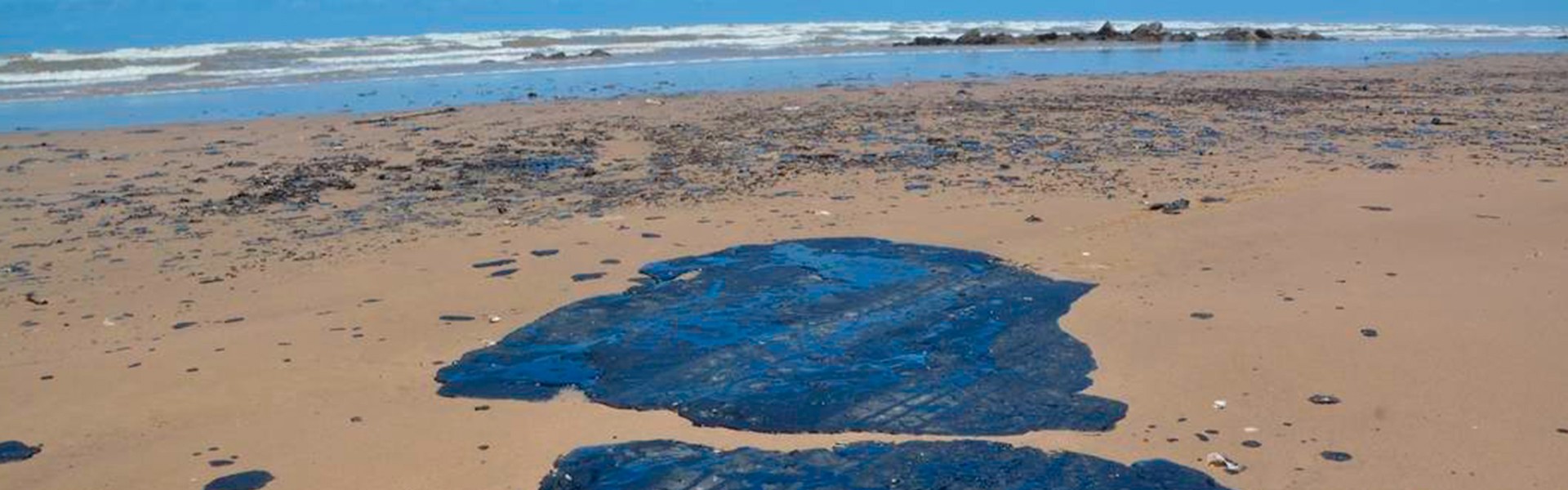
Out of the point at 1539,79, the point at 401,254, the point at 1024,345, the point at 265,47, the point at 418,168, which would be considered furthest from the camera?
the point at 265,47

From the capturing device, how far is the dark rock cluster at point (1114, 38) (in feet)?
121

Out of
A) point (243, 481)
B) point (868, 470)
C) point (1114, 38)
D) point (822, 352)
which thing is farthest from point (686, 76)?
point (868, 470)

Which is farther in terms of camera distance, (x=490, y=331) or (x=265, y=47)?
(x=265, y=47)

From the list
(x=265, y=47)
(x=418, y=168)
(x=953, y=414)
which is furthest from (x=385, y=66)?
(x=953, y=414)

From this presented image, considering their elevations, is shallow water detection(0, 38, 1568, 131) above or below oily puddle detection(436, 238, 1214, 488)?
below

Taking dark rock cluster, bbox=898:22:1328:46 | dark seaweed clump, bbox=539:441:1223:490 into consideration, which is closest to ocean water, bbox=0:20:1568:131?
dark rock cluster, bbox=898:22:1328:46

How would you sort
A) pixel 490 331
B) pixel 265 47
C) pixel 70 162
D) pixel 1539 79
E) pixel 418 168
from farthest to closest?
pixel 265 47, pixel 1539 79, pixel 70 162, pixel 418 168, pixel 490 331

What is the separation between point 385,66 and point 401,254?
21.4 metres

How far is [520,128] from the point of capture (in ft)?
44.2

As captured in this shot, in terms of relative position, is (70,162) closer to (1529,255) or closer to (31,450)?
(31,450)

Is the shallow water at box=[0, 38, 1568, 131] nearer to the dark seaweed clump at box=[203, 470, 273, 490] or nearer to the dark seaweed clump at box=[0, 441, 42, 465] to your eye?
the dark seaweed clump at box=[0, 441, 42, 465]

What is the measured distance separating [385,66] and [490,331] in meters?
23.3

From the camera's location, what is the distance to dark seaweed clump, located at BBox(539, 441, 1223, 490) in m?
3.64

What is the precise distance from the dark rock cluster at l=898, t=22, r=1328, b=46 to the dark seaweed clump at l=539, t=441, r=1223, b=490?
33.6m
